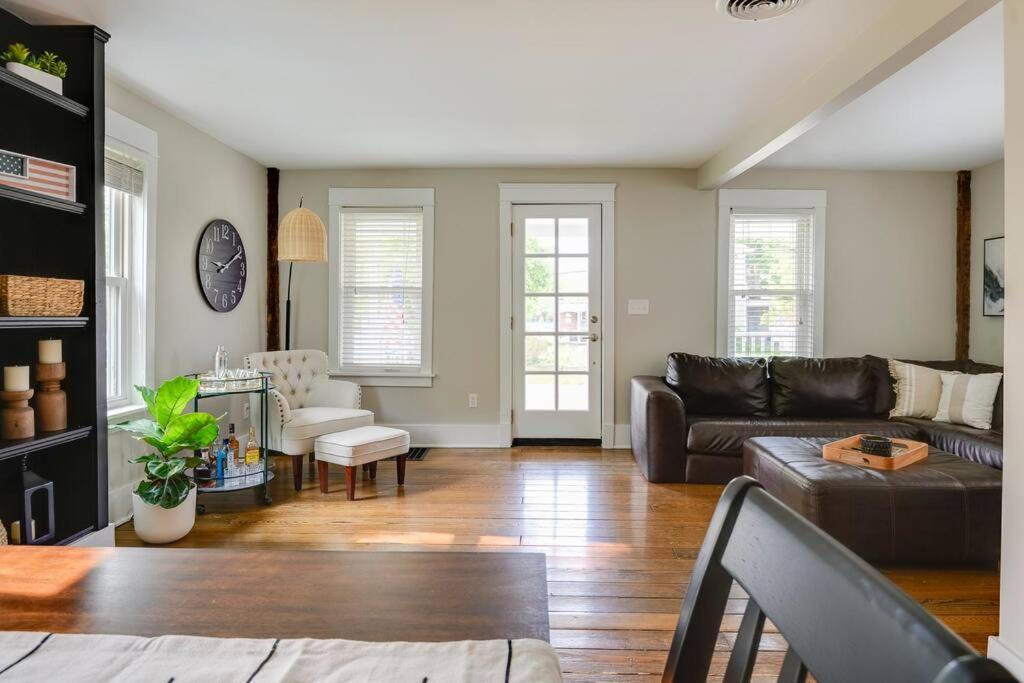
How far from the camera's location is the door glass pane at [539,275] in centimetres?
509

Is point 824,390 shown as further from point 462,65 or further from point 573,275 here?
point 462,65

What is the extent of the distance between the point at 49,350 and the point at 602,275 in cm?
378

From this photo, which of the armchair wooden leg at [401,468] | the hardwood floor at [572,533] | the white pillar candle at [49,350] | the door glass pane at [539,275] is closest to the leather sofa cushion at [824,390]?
the hardwood floor at [572,533]

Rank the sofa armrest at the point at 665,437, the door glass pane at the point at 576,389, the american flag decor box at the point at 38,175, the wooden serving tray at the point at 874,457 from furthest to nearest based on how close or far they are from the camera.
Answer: the door glass pane at the point at 576,389
the sofa armrest at the point at 665,437
the wooden serving tray at the point at 874,457
the american flag decor box at the point at 38,175

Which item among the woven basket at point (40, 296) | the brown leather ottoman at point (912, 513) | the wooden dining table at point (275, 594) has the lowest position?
the brown leather ottoman at point (912, 513)

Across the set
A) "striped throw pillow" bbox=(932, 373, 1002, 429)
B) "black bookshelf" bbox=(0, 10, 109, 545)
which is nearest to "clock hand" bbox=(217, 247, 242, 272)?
"black bookshelf" bbox=(0, 10, 109, 545)

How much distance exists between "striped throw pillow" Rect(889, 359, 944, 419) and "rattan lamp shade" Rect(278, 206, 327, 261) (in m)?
4.30

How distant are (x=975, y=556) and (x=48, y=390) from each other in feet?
13.4

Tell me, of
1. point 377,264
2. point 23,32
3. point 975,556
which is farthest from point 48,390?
point 975,556

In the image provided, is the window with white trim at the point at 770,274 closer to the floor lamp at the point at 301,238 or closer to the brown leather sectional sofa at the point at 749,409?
the brown leather sectional sofa at the point at 749,409

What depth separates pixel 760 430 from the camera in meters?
3.99

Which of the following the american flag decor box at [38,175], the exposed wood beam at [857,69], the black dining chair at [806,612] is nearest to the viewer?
the black dining chair at [806,612]

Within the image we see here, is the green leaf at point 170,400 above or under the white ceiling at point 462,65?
under

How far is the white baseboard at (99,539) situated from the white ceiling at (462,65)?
7.31 ft
